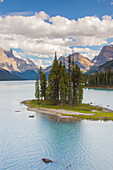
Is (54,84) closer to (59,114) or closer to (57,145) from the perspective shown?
→ (59,114)

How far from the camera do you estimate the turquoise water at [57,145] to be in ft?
98.9

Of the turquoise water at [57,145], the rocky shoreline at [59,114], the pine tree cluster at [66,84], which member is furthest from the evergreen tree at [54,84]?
the turquoise water at [57,145]

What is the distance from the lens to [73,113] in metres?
65.3

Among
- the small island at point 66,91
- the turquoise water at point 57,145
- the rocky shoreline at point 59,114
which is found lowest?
the turquoise water at point 57,145

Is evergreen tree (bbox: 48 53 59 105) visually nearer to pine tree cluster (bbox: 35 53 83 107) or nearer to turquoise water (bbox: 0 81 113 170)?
pine tree cluster (bbox: 35 53 83 107)

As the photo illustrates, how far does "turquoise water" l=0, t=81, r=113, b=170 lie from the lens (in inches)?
1187

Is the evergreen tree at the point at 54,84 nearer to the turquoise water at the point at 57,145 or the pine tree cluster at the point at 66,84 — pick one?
→ the pine tree cluster at the point at 66,84

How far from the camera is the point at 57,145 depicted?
38.5 metres

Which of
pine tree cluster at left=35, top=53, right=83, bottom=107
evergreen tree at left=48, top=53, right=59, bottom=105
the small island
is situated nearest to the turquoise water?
the small island

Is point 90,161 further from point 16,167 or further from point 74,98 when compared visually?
point 74,98

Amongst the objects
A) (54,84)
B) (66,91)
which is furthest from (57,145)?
(54,84)

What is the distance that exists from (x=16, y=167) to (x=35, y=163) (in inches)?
136

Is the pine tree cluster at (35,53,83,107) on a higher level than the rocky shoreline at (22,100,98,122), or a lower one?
higher

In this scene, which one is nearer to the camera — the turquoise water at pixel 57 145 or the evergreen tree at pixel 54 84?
the turquoise water at pixel 57 145
